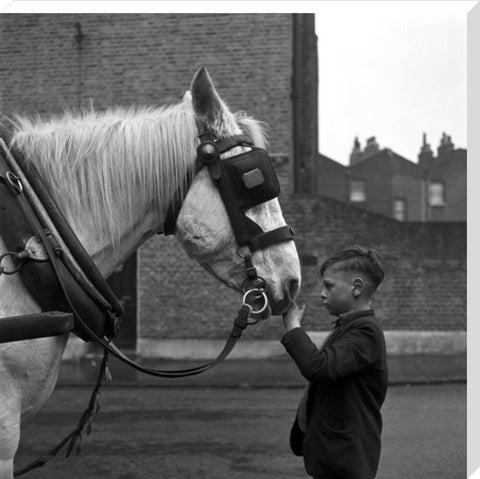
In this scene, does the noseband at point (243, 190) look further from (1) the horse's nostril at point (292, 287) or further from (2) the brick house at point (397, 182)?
(2) the brick house at point (397, 182)

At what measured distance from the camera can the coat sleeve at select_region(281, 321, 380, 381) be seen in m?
2.88

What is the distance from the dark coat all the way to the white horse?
0.33 meters

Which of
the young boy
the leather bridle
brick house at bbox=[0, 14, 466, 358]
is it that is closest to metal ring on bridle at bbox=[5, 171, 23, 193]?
the leather bridle

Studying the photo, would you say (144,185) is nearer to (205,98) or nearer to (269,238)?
(205,98)

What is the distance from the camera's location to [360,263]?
3.08 meters

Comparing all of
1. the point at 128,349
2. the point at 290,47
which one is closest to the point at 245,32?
the point at 290,47

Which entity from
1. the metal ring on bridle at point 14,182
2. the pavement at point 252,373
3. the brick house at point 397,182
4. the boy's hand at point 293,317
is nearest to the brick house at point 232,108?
the pavement at point 252,373

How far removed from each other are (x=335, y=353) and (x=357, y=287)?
309 mm

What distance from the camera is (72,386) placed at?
35.0ft

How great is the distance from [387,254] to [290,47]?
4.08m

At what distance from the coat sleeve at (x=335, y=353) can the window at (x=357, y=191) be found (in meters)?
41.4

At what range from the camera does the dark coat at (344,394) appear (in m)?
2.90

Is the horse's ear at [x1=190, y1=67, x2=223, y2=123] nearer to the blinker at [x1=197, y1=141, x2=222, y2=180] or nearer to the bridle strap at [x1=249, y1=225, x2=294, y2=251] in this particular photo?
the blinker at [x1=197, y1=141, x2=222, y2=180]

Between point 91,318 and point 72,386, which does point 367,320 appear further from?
point 72,386
